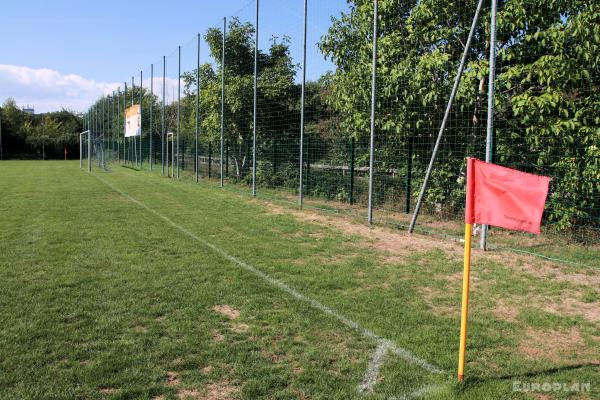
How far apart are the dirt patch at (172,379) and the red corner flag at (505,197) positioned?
2198 mm

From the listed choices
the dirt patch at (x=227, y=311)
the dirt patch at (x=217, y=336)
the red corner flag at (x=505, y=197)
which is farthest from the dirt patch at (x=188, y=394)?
the red corner flag at (x=505, y=197)

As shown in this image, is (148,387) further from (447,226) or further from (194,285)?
(447,226)

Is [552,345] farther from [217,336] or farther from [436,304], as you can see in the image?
[217,336]

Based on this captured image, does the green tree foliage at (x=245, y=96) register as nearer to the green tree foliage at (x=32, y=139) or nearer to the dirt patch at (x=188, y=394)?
the dirt patch at (x=188, y=394)

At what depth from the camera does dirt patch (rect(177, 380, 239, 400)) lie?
3242 mm

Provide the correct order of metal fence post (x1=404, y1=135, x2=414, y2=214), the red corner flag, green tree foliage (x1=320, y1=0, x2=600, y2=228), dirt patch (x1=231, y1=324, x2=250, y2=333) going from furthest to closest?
metal fence post (x1=404, y1=135, x2=414, y2=214) < green tree foliage (x1=320, y1=0, x2=600, y2=228) < dirt patch (x1=231, y1=324, x2=250, y2=333) < the red corner flag

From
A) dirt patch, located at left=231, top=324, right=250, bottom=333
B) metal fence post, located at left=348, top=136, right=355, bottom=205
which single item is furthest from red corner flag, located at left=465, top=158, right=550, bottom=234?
metal fence post, located at left=348, top=136, right=355, bottom=205

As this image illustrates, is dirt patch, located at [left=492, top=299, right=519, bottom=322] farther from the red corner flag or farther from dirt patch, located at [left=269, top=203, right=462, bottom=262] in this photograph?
dirt patch, located at [left=269, top=203, right=462, bottom=262]

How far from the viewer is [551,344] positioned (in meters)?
4.22

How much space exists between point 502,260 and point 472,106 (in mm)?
3688

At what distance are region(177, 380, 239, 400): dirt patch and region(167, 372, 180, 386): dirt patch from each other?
0.12 metres

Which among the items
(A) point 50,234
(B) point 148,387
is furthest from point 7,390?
(A) point 50,234

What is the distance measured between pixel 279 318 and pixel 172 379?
139 cm

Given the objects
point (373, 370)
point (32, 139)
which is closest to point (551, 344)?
point (373, 370)
